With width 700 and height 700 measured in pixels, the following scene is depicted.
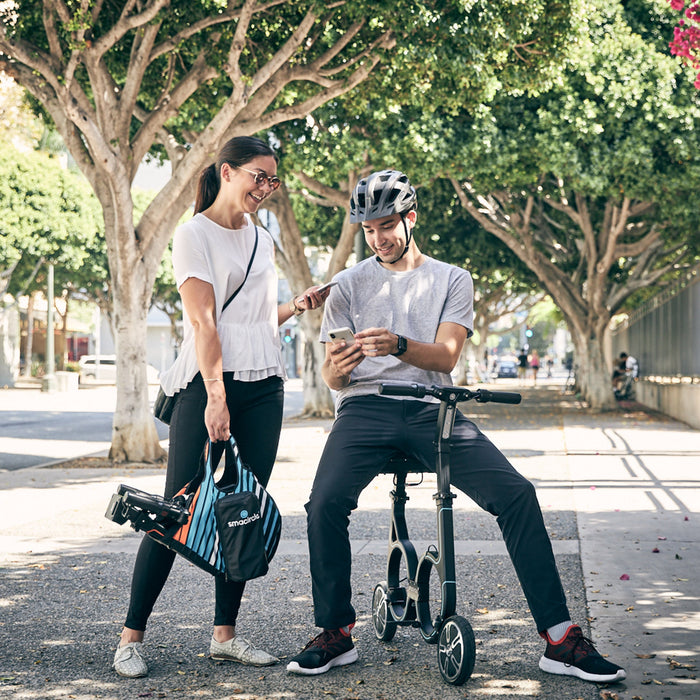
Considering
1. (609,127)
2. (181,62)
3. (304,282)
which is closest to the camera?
(181,62)

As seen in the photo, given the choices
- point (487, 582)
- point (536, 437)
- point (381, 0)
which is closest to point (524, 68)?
point (381, 0)

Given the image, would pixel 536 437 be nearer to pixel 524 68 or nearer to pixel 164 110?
pixel 524 68

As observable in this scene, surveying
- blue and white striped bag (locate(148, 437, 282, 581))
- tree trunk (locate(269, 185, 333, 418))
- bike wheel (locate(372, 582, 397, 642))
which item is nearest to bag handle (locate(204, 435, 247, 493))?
blue and white striped bag (locate(148, 437, 282, 581))

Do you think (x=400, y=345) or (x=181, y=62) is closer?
(x=400, y=345)

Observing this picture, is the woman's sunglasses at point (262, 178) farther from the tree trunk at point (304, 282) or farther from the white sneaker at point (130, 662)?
the tree trunk at point (304, 282)

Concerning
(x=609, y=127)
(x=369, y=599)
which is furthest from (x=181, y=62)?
(x=609, y=127)

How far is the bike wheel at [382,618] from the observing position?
4.27 meters

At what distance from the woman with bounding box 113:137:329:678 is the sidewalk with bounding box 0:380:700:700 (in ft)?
0.92

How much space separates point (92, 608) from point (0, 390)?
3862 cm

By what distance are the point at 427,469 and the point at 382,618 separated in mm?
785

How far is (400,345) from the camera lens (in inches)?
146

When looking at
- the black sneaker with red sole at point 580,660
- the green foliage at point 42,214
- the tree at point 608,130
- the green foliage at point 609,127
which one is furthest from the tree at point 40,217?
the black sneaker with red sole at point 580,660

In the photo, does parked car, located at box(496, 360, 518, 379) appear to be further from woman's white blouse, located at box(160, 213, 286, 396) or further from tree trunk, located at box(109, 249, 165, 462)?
woman's white blouse, located at box(160, 213, 286, 396)

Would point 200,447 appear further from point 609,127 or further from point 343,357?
point 609,127
